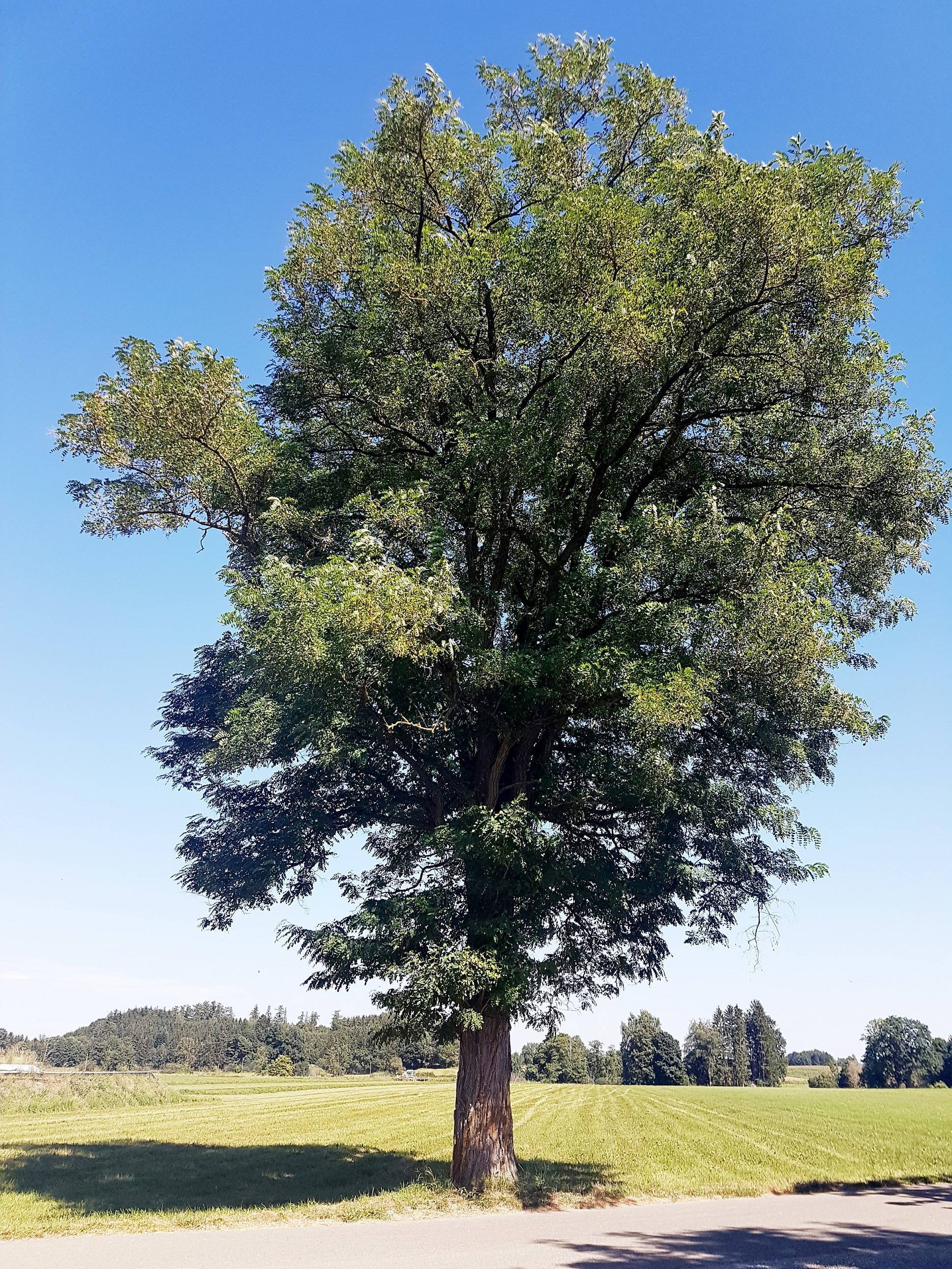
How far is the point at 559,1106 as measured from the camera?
39594mm

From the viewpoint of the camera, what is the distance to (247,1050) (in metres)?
141

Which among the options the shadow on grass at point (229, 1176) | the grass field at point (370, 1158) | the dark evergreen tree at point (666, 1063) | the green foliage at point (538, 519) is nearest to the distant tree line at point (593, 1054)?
the dark evergreen tree at point (666, 1063)

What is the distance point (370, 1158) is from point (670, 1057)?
119132mm

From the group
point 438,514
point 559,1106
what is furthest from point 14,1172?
point 559,1106

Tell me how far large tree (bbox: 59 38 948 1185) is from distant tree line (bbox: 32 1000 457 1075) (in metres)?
98.5

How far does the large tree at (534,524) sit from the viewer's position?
12578mm

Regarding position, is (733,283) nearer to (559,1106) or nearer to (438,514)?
(438,514)

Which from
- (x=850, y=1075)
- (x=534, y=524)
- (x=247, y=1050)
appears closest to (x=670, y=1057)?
(x=850, y=1075)

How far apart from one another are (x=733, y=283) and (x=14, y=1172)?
20744 millimetres

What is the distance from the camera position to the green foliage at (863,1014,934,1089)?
11844 cm

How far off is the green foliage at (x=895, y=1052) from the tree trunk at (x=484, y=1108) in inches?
4936

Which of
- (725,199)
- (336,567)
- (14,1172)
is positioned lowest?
(14,1172)

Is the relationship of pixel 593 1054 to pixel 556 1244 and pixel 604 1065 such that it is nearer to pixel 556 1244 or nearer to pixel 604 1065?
pixel 604 1065

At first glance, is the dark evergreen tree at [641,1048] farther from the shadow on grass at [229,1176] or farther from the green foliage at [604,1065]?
the shadow on grass at [229,1176]
